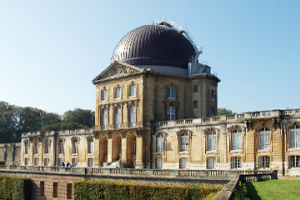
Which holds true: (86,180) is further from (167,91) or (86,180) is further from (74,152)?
(74,152)

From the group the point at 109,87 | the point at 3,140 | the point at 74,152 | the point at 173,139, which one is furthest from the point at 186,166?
the point at 3,140

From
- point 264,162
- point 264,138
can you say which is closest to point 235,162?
point 264,162

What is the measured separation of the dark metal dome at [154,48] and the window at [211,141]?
12.3 meters

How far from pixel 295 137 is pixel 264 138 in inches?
120

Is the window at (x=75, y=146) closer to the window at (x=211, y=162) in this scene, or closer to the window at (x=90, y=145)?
the window at (x=90, y=145)

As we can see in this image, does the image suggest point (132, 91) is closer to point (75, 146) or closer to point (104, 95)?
point (104, 95)

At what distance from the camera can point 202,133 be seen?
46062 mm

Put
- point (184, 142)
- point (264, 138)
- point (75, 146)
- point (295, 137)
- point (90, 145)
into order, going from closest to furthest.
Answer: point (295, 137) → point (264, 138) → point (184, 142) → point (90, 145) → point (75, 146)

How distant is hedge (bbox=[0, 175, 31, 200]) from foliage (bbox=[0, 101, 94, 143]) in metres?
37.8

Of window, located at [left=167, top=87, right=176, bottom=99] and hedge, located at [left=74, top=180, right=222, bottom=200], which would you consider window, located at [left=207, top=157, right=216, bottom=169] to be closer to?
window, located at [left=167, top=87, right=176, bottom=99]

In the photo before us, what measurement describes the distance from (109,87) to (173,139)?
1170cm

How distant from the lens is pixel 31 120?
93.2 m

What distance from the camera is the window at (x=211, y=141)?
45188 millimetres

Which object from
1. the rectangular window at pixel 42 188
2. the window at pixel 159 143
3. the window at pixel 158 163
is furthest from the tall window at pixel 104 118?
the rectangular window at pixel 42 188
